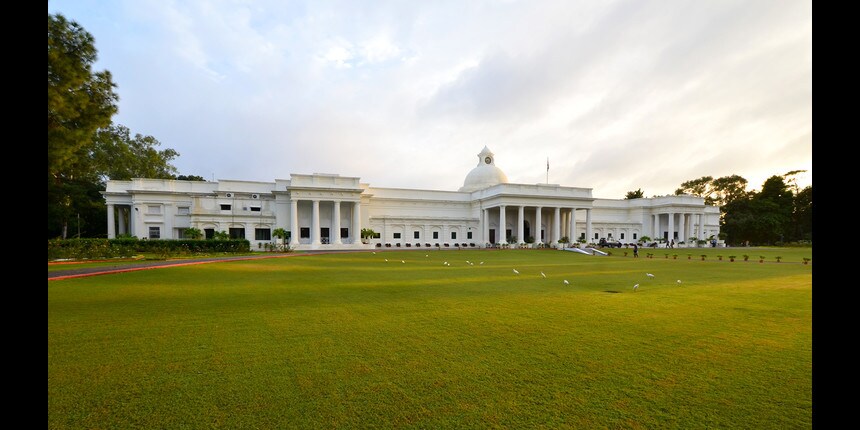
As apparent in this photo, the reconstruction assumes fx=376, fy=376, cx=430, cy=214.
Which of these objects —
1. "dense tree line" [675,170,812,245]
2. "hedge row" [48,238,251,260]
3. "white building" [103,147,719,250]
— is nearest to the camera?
"hedge row" [48,238,251,260]

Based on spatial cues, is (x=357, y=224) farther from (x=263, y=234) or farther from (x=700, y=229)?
(x=700, y=229)

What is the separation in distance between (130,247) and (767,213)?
8440cm

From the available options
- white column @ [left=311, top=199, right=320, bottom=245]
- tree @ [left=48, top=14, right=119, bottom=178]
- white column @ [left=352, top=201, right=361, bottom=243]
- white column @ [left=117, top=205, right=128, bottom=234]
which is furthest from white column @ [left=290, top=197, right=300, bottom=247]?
tree @ [left=48, top=14, right=119, bottom=178]

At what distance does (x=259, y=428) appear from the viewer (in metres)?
3.44

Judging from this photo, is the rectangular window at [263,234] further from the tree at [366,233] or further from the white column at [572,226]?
the white column at [572,226]

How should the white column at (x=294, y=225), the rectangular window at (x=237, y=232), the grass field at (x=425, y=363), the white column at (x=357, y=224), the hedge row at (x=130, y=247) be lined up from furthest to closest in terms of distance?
the white column at (x=357, y=224) → the rectangular window at (x=237, y=232) → the white column at (x=294, y=225) → the hedge row at (x=130, y=247) → the grass field at (x=425, y=363)

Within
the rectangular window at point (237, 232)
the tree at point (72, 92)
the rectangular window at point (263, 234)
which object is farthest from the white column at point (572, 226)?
the tree at point (72, 92)

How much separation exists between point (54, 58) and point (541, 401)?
48.8 ft

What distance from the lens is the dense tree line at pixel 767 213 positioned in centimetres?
6219

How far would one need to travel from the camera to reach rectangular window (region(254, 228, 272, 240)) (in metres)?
45.4

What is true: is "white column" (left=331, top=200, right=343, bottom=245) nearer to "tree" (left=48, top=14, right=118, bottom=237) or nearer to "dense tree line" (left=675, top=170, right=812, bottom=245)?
"tree" (left=48, top=14, right=118, bottom=237)

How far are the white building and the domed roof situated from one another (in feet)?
0.63

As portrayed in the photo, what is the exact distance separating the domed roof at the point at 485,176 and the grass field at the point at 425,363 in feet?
183
